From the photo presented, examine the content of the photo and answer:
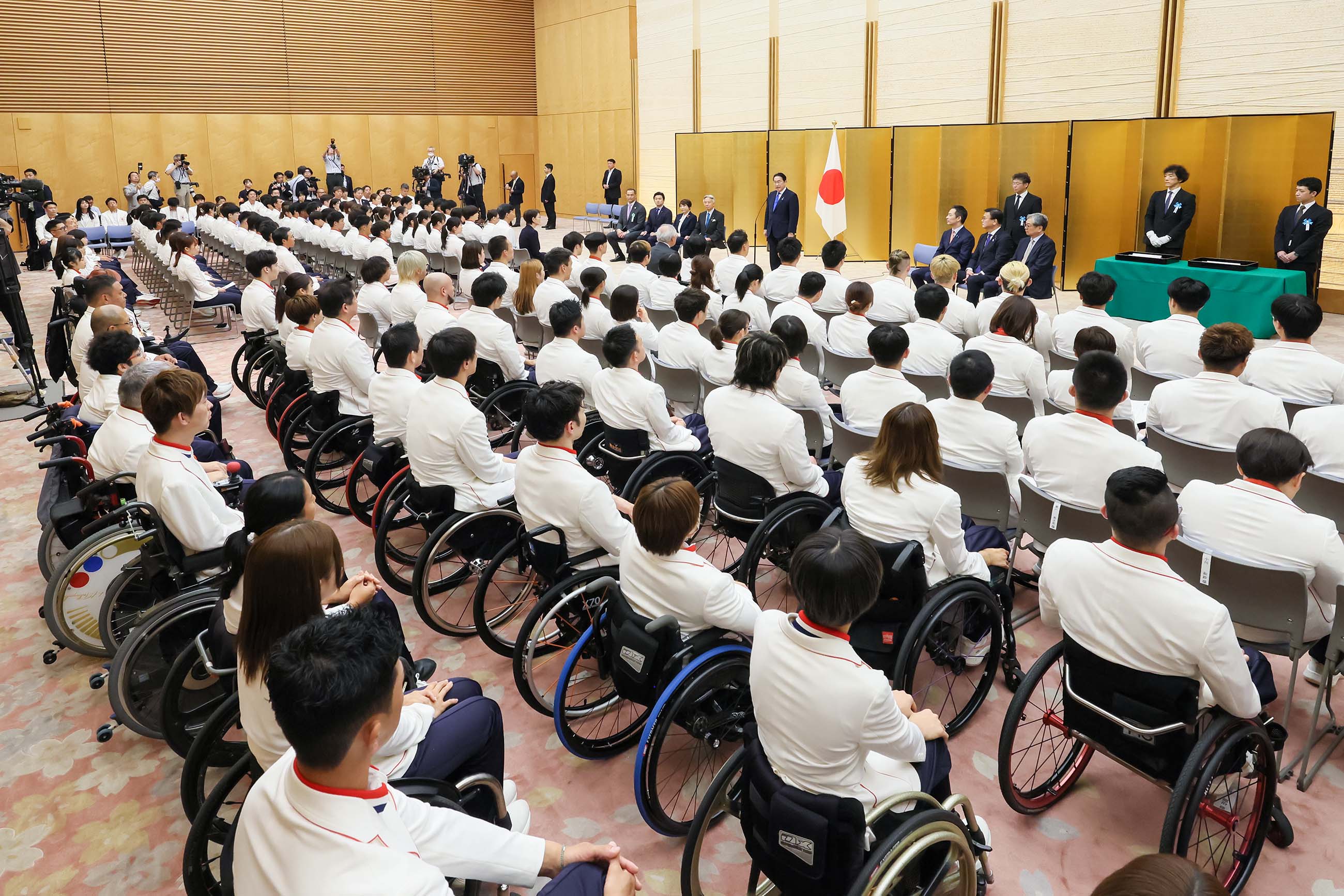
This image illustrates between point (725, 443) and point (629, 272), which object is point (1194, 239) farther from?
point (725, 443)

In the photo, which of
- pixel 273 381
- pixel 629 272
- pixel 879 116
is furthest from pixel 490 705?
pixel 879 116

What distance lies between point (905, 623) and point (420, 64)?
21.2 m

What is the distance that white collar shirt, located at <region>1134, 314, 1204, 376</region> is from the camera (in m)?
4.91

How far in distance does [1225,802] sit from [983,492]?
1262 millimetres

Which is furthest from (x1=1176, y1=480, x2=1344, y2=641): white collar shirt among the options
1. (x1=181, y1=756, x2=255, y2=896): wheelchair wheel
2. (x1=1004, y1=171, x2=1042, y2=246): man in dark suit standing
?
(x1=1004, y1=171, x2=1042, y2=246): man in dark suit standing

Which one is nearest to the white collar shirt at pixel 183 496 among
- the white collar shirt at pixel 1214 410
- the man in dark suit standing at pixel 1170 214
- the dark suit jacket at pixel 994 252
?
the white collar shirt at pixel 1214 410

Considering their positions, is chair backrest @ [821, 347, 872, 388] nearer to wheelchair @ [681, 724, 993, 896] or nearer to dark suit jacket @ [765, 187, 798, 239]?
wheelchair @ [681, 724, 993, 896]

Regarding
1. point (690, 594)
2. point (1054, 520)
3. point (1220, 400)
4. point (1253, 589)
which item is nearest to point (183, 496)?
point (690, 594)

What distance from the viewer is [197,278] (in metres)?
8.57

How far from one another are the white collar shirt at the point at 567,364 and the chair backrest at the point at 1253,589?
117 inches

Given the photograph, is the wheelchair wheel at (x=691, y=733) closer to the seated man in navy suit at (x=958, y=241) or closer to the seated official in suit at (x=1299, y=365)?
the seated official in suit at (x=1299, y=365)

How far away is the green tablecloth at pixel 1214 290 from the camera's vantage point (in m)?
7.71

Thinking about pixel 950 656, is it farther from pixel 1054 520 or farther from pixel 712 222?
pixel 712 222

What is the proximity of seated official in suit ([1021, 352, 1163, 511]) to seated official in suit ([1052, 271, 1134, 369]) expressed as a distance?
205 cm
